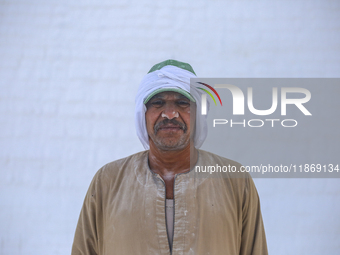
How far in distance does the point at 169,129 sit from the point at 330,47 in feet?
4.39

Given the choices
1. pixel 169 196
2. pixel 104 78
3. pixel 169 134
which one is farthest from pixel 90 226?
pixel 104 78

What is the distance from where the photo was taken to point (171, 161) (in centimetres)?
160

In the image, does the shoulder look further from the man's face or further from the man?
the man's face

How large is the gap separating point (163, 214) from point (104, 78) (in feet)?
3.53

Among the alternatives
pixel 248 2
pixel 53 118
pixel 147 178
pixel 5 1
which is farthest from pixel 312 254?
pixel 5 1

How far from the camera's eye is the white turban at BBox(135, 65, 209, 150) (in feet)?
5.14

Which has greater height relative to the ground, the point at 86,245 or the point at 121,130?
the point at 121,130

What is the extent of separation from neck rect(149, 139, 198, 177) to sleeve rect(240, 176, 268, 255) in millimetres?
276

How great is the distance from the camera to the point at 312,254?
85.0 inches

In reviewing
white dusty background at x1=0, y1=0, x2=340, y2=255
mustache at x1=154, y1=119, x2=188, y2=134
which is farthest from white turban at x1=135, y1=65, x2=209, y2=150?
white dusty background at x1=0, y1=0, x2=340, y2=255

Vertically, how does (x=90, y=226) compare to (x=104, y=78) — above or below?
below

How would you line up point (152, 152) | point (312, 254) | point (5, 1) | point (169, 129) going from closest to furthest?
point (169, 129), point (152, 152), point (312, 254), point (5, 1)

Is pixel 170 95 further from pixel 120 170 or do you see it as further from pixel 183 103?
pixel 120 170

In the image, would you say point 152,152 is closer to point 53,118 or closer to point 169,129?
point 169,129
